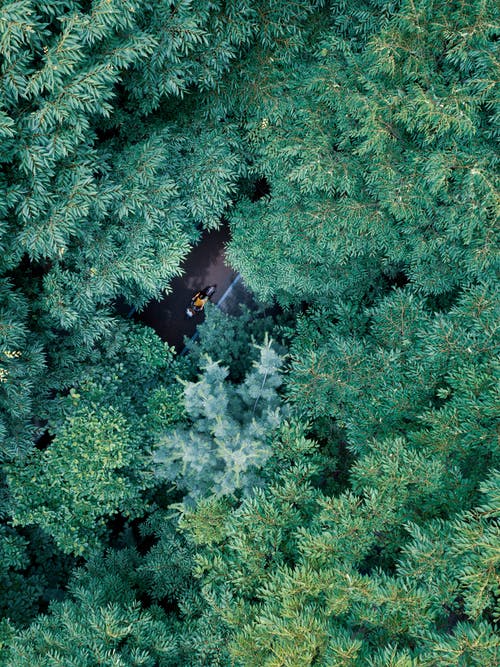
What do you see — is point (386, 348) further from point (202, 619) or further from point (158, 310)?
point (158, 310)

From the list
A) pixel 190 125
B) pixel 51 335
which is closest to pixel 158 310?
pixel 51 335

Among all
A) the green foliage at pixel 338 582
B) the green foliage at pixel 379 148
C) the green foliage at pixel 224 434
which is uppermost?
the green foliage at pixel 379 148

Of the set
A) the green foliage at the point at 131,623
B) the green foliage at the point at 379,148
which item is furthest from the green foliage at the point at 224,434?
the green foliage at the point at 379,148

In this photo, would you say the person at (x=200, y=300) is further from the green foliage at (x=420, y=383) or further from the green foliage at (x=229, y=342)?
the green foliage at (x=420, y=383)

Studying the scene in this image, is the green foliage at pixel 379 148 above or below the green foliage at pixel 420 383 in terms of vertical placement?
above

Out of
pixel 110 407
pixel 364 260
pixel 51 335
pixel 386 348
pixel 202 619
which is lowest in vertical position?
pixel 202 619

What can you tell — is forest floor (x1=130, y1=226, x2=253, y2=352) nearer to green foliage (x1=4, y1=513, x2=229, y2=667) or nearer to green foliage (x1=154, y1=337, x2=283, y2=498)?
green foliage (x1=154, y1=337, x2=283, y2=498)
